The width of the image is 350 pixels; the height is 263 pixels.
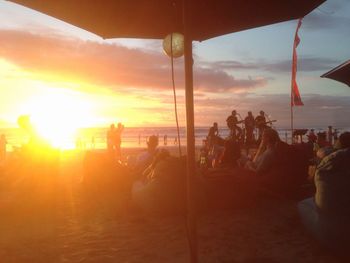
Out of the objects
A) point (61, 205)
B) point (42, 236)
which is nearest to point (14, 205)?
point (61, 205)

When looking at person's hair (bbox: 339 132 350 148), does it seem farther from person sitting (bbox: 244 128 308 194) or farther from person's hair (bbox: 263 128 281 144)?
person's hair (bbox: 263 128 281 144)

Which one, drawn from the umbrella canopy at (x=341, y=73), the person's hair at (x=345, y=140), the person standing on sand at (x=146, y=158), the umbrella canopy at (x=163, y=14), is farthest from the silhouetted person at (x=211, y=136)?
the umbrella canopy at (x=163, y=14)

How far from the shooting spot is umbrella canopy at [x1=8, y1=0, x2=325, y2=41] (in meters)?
4.10

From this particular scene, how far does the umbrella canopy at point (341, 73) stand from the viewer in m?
7.97

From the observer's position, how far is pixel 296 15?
15.2 feet

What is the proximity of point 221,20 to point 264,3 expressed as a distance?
2.22 feet

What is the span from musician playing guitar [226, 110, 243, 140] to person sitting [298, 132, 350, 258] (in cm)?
1424

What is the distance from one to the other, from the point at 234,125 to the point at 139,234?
13834mm

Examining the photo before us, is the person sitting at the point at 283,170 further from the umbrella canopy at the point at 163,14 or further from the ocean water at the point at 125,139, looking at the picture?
the ocean water at the point at 125,139

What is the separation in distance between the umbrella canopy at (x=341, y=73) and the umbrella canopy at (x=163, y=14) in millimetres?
3804

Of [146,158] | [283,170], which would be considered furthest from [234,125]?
[283,170]

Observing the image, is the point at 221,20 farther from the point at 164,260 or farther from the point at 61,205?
the point at 61,205

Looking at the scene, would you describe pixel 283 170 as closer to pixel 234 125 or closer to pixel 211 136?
pixel 211 136

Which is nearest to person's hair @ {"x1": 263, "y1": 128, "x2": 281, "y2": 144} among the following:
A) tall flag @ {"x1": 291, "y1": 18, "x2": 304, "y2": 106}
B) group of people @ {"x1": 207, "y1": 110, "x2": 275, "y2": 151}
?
tall flag @ {"x1": 291, "y1": 18, "x2": 304, "y2": 106}
